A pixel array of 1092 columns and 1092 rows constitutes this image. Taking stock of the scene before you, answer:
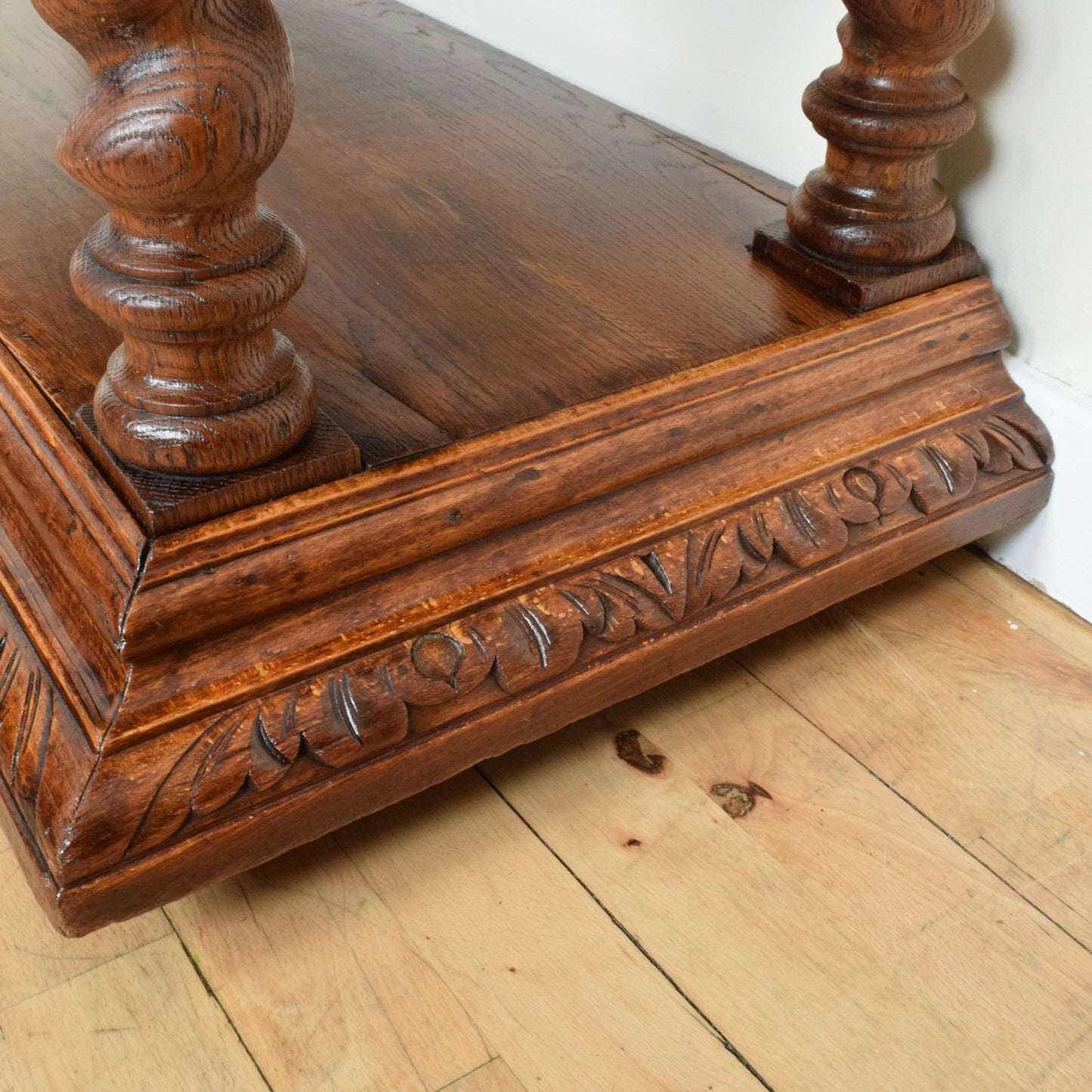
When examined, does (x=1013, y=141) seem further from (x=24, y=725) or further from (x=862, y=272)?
(x=24, y=725)

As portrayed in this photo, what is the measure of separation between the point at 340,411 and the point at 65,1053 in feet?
1.19

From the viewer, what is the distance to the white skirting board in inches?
35.8

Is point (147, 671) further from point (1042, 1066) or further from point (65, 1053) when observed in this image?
point (1042, 1066)

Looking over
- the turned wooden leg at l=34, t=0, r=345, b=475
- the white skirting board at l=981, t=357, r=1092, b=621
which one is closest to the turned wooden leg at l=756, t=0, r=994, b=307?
the white skirting board at l=981, t=357, r=1092, b=621

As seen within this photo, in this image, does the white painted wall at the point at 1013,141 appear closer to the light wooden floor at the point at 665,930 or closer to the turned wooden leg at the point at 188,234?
the light wooden floor at the point at 665,930

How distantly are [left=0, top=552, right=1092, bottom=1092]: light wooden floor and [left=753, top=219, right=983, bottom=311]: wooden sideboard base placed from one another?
27 cm

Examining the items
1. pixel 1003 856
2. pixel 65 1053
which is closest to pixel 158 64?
pixel 65 1053

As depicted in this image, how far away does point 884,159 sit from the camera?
83cm

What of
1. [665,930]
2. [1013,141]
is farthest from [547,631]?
[1013,141]

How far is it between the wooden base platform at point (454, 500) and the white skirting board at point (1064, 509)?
0.02 metres

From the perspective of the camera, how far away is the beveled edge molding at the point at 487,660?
1.94ft

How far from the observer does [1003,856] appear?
73 centimetres

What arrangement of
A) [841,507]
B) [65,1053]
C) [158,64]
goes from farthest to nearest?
1. [841,507]
2. [65,1053]
3. [158,64]

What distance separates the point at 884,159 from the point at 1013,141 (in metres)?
0.13
